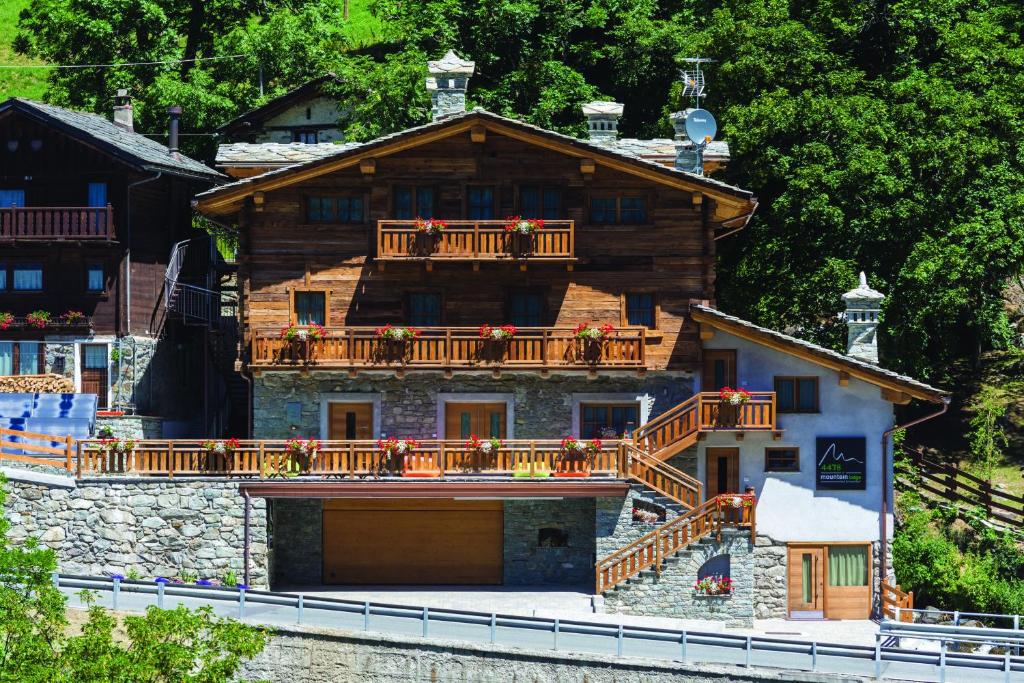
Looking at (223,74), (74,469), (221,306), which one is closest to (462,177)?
(74,469)

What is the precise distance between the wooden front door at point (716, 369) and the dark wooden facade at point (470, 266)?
49.4 inches

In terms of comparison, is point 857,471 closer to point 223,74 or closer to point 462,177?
point 462,177

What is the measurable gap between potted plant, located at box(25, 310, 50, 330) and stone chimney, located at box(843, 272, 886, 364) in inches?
897

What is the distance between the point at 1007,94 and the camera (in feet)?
178

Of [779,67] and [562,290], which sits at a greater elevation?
[779,67]

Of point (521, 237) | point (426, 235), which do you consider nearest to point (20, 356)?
point (426, 235)

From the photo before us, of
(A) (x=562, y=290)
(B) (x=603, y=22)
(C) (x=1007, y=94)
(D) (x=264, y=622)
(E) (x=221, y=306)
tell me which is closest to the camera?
(D) (x=264, y=622)

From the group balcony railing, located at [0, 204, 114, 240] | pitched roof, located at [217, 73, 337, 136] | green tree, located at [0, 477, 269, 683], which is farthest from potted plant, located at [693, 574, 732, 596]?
pitched roof, located at [217, 73, 337, 136]

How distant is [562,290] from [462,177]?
387 centimetres

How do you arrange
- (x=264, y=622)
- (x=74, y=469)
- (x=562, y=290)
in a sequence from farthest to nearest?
(x=562, y=290) < (x=74, y=469) < (x=264, y=622)

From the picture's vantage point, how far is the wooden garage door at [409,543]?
151 feet

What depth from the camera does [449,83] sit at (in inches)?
1970

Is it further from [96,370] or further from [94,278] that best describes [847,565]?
[94,278]

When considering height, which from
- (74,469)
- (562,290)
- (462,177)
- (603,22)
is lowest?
(74,469)
